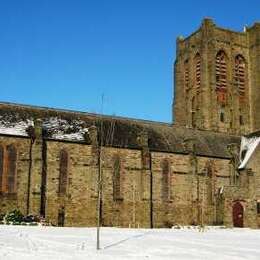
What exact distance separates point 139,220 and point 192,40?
1479 inches

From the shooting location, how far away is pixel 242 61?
74.1 m

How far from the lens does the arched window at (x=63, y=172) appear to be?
43344 millimetres

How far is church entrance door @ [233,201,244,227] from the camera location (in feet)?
163

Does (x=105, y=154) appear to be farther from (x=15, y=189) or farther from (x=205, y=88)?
(x=205, y=88)

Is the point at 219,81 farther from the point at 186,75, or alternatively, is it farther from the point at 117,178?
the point at 117,178

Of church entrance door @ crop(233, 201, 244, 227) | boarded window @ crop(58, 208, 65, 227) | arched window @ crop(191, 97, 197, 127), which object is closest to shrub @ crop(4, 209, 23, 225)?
boarded window @ crop(58, 208, 65, 227)

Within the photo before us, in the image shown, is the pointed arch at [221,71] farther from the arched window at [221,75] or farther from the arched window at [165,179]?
the arched window at [165,179]

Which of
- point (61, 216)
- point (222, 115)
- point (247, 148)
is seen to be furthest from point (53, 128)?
point (222, 115)

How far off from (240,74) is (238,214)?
29542 mm

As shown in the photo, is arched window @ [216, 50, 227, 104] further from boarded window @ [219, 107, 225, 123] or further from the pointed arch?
boarded window @ [219, 107, 225, 123]

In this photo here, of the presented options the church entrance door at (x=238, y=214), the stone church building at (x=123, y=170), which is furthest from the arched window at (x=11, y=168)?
the church entrance door at (x=238, y=214)

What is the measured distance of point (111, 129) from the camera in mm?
46938

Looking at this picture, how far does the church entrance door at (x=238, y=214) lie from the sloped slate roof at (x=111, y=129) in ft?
19.0

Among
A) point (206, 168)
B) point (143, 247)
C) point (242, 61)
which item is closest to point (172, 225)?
point (206, 168)
